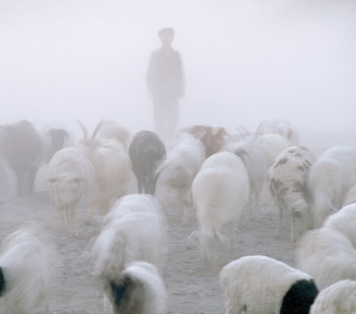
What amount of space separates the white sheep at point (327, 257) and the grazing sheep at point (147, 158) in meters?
3.17

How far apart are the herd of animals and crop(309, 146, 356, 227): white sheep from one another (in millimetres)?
14

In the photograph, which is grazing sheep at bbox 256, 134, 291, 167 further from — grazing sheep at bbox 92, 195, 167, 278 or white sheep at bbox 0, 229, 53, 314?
white sheep at bbox 0, 229, 53, 314

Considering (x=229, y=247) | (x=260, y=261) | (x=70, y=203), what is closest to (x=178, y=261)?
(x=229, y=247)

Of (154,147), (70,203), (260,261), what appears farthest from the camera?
(154,147)

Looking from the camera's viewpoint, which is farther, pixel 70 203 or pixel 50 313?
pixel 70 203

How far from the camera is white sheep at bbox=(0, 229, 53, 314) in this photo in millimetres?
3016

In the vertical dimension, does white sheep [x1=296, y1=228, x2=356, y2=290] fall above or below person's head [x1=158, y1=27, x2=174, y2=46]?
below

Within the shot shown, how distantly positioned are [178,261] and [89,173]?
5.25ft

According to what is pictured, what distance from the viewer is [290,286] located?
2.85m

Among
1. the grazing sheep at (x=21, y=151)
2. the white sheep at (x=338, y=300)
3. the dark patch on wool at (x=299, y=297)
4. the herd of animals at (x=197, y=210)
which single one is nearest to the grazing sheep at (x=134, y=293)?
the herd of animals at (x=197, y=210)

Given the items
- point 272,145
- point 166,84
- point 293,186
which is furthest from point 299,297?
point 166,84

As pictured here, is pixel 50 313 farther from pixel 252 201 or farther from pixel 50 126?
pixel 50 126

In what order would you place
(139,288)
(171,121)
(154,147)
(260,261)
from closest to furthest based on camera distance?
(139,288) < (260,261) < (154,147) < (171,121)

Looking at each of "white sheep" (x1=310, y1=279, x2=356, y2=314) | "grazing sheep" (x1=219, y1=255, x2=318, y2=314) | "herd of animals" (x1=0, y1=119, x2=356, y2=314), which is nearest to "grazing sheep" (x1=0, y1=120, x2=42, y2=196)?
"herd of animals" (x1=0, y1=119, x2=356, y2=314)
